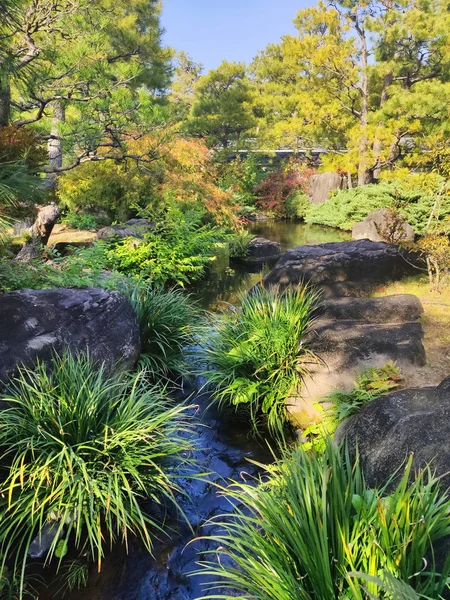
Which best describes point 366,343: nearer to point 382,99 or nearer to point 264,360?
point 264,360

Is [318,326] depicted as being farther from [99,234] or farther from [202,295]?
[99,234]

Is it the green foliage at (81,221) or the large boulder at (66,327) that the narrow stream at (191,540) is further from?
the green foliage at (81,221)

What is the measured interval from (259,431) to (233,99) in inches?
813

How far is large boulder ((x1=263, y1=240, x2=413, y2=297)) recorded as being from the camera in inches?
244

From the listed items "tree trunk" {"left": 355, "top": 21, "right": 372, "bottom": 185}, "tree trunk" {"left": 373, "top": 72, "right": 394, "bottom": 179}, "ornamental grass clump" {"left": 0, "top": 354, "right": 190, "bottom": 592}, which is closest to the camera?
"ornamental grass clump" {"left": 0, "top": 354, "right": 190, "bottom": 592}

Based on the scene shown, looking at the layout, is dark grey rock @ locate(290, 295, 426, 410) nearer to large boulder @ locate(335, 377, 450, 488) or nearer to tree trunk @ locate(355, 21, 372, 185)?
large boulder @ locate(335, 377, 450, 488)

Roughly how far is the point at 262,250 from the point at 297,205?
7.95 m

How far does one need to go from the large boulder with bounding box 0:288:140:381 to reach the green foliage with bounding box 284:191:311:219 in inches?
620

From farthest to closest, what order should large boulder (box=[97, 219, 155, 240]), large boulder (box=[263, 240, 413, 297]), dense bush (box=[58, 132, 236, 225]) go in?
dense bush (box=[58, 132, 236, 225]) → large boulder (box=[97, 219, 155, 240]) → large boulder (box=[263, 240, 413, 297])

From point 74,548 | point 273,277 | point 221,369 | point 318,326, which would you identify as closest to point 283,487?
point 74,548

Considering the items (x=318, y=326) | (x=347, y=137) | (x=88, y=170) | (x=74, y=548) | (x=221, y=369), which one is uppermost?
(x=347, y=137)

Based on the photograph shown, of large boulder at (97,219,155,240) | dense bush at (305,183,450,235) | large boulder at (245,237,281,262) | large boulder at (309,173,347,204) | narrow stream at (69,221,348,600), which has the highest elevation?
large boulder at (309,173,347,204)

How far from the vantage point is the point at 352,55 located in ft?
51.9

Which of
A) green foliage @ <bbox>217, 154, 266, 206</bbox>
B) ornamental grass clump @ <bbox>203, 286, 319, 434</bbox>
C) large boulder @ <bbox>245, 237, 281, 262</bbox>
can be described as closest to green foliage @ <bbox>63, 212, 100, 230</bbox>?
large boulder @ <bbox>245, 237, 281, 262</bbox>
